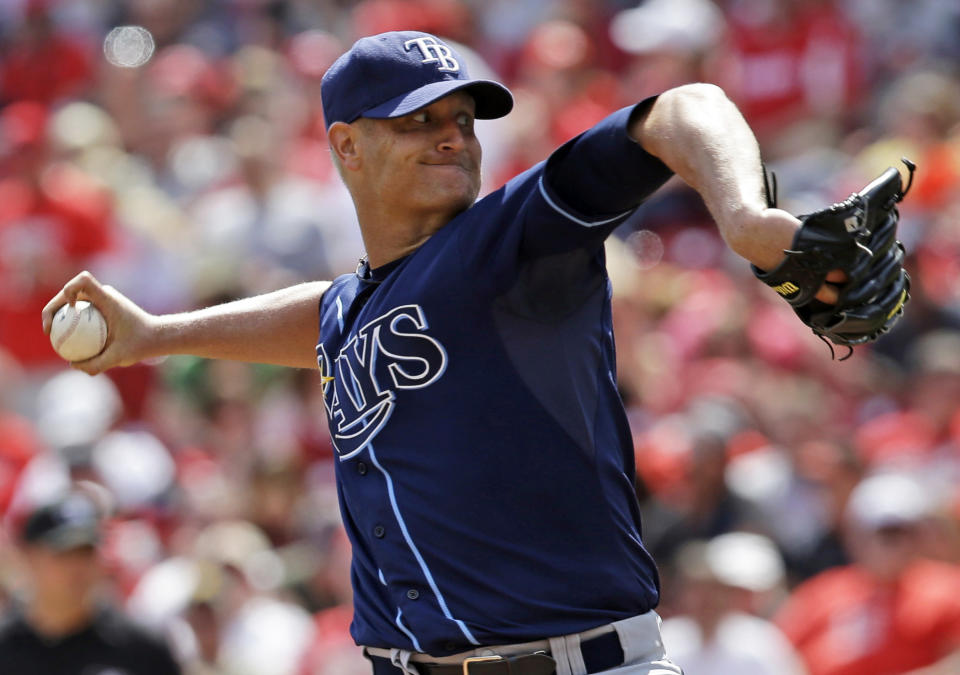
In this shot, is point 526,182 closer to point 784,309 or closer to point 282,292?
point 282,292

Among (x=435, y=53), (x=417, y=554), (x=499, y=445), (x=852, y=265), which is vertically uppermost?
(x=435, y=53)

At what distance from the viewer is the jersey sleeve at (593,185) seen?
2.59m

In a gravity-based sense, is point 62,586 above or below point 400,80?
below

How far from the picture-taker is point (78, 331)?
11.4 ft

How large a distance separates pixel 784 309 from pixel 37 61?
21.7ft

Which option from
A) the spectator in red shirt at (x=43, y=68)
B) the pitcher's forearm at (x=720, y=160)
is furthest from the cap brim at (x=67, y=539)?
the spectator in red shirt at (x=43, y=68)

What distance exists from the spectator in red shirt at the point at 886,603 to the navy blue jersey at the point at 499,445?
115 inches

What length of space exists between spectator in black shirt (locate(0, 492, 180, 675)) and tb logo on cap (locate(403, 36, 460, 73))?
Result: 9.27 ft

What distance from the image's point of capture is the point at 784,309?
8.14 meters

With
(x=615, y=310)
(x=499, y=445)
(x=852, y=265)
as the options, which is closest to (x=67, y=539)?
(x=499, y=445)

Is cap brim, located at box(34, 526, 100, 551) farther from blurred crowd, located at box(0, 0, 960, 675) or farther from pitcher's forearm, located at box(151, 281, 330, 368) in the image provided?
pitcher's forearm, located at box(151, 281, 330, 368)

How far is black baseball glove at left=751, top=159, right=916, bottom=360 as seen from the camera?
230 cm

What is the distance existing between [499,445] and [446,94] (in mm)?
712

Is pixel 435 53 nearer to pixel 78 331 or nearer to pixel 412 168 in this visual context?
pixel 412 168
